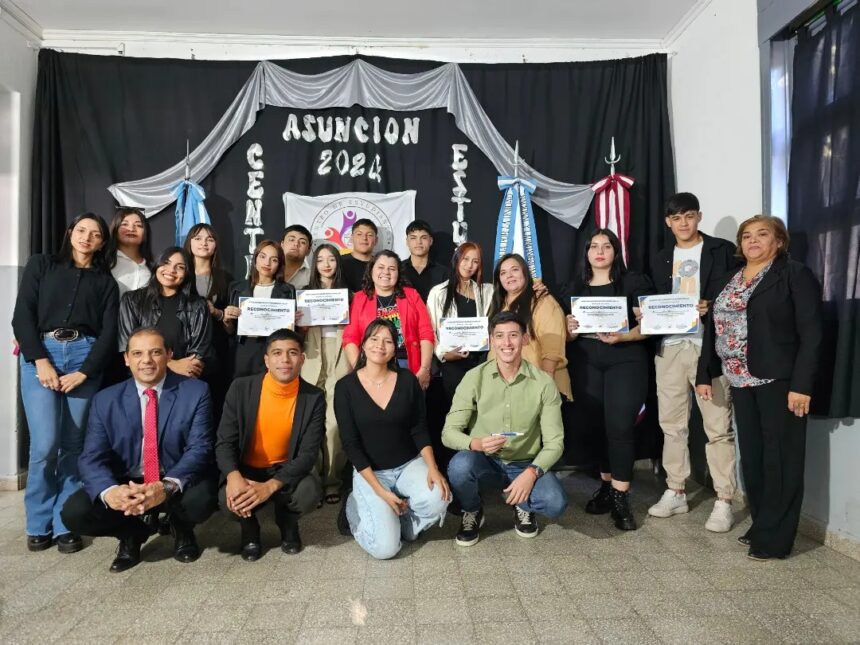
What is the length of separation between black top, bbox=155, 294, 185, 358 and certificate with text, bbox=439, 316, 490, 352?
4.51 feet

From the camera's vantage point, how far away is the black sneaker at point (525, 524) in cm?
263

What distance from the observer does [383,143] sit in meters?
4.11

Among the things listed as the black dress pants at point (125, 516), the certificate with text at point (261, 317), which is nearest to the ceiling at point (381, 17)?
the certificate with text at point (261, 317)

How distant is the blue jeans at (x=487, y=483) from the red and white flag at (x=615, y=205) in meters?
2.11

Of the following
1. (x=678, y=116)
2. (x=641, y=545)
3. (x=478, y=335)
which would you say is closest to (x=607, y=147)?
(x=678, y=116)

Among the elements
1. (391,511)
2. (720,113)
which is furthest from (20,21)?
(720,113)

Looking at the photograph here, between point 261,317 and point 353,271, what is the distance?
2.54 feet

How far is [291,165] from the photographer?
13.3ft

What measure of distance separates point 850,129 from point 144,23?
14.8 feet

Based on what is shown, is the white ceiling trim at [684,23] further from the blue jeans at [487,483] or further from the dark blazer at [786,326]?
the blue jeans at [487,483]

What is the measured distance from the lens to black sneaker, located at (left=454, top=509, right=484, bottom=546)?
8.27 ft

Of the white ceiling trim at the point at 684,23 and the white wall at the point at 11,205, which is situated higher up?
the white ceiling trim at the point at 684,23

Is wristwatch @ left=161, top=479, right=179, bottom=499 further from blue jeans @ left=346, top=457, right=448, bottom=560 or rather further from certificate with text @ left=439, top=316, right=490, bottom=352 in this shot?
certificate with text @ left=439, top=316, right=490, bottom=352

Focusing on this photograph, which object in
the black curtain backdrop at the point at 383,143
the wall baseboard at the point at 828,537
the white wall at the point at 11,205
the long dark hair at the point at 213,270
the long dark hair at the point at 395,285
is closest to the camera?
the wall baseboard at the point at 828,537
